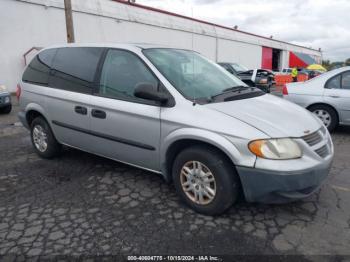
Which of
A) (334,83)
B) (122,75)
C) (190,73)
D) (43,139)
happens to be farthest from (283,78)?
(122,75)

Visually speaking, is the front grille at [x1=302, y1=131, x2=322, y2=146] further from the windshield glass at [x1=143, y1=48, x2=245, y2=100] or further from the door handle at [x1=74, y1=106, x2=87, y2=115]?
the door handle at [x1=74, y1=106, x2=87, y2=115]

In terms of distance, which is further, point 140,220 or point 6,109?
point 6,109

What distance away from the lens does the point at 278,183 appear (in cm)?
258

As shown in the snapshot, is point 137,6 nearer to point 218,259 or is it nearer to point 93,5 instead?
point 93,5

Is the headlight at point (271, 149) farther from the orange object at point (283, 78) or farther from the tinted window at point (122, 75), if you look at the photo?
the orange object at point (283, 78)

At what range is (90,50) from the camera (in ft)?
12.9

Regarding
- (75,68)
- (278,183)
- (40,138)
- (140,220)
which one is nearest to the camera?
(278,183)

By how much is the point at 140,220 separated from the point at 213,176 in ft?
2.70

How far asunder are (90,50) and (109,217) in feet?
6.99

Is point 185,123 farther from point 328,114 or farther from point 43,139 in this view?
point 328,114

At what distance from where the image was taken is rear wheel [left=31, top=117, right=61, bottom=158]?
4484 millimetres

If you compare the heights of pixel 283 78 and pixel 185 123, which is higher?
pixel 283 78

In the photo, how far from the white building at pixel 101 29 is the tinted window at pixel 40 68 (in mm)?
2052

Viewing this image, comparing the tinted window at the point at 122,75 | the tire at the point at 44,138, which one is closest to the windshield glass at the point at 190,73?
the tinted window at the point at 122,75
